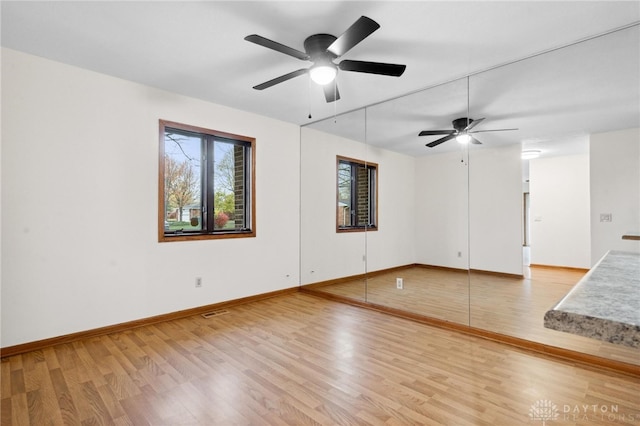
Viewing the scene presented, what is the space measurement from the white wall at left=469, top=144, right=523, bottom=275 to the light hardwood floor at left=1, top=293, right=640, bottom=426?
0.81 m

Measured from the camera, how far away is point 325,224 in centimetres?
473

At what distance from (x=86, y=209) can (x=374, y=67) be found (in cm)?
296

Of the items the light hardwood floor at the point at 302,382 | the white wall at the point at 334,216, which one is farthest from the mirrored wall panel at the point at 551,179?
the white wall at the point at 334,216

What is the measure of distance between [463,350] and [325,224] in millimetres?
2557

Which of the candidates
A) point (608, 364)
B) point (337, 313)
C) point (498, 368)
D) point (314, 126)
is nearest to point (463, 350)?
point (498, 368)

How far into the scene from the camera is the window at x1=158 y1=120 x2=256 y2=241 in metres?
3.59

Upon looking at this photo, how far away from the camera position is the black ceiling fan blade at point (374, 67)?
7.51 ft

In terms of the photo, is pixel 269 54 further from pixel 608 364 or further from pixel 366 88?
pixel 608 364

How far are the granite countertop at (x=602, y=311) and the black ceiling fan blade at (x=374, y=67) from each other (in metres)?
1.93

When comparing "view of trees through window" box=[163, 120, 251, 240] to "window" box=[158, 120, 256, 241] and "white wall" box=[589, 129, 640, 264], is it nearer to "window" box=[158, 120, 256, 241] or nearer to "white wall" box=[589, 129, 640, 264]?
"window" box=[158, 120, 256, 241]

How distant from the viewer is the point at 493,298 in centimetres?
312

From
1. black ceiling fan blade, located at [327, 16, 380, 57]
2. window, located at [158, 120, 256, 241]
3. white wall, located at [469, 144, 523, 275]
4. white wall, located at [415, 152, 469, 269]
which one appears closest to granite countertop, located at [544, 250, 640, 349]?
black ceiling fan blade, located at [327, 16, 380, 57]

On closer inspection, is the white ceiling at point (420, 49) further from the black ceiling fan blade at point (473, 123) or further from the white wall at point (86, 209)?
the white wall at point (86, 209)
